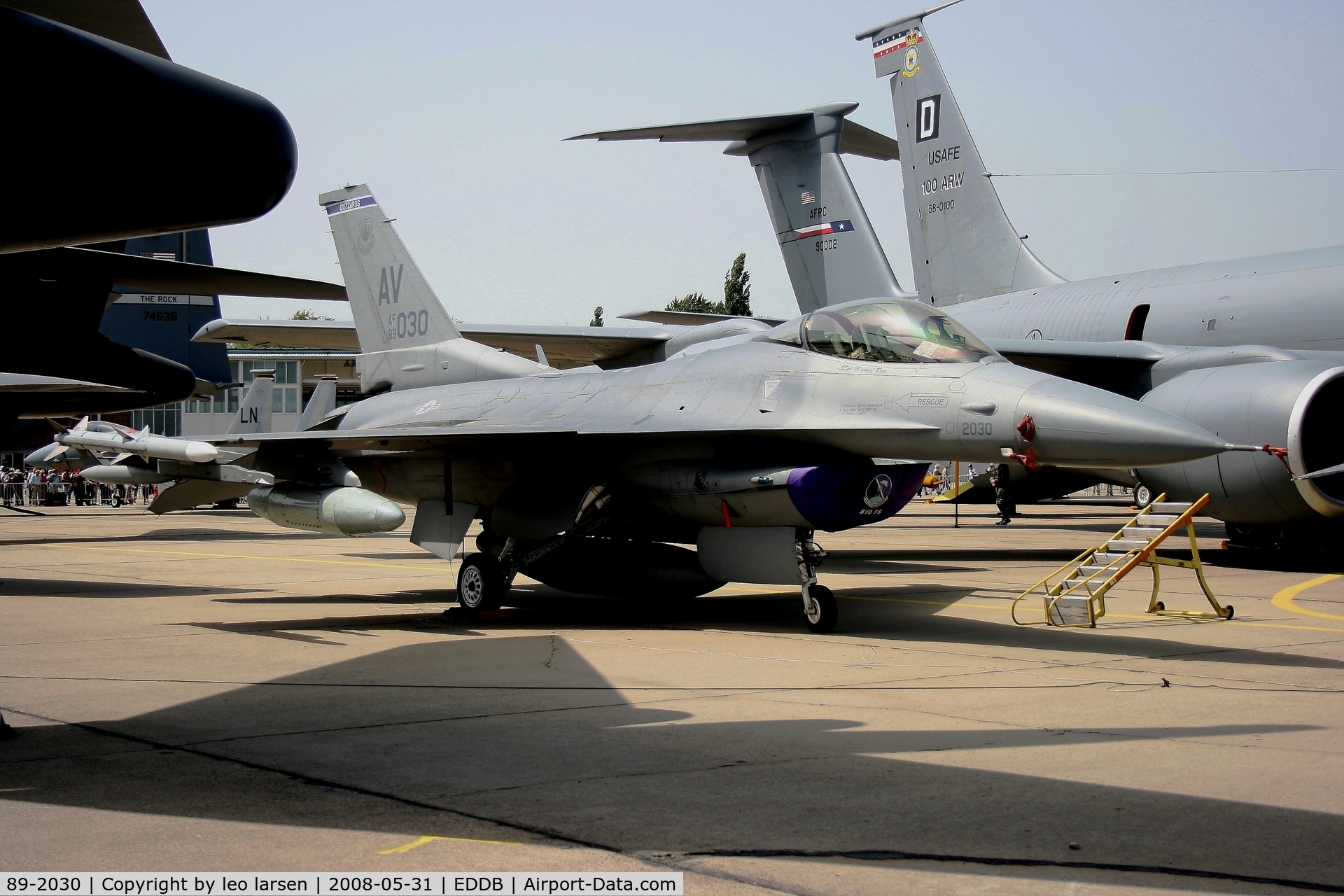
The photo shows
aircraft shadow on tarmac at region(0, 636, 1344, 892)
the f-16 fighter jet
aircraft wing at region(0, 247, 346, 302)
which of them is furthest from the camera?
the f-16 fighter jet

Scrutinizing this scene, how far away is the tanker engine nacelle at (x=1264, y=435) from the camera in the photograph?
39.1 feet

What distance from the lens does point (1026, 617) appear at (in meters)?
10.0

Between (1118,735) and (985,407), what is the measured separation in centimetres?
325

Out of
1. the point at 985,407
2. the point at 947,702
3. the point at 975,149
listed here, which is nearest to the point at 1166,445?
the point at 985,407

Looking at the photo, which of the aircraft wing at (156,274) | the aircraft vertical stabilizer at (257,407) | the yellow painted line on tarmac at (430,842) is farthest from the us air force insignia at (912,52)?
the yellow painted line on tarmac at (430,842)

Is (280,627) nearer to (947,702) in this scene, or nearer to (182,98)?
(947,702)

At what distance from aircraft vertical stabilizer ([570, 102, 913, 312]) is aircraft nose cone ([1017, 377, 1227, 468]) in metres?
10.5

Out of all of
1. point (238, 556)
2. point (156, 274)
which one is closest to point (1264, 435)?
point (156, 274)

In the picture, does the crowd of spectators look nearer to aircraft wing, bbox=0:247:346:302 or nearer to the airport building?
the airport building

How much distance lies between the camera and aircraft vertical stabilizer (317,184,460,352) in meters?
13.0

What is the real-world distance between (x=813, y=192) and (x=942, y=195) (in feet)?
10.9

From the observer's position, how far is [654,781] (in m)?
4.58

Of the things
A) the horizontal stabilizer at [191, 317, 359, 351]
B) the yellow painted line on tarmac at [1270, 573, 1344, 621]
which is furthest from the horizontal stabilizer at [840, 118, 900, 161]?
the yellow painted line on tarmac at [1270, 573, 1344, 621]

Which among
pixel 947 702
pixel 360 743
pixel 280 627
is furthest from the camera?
pixel 280 627
